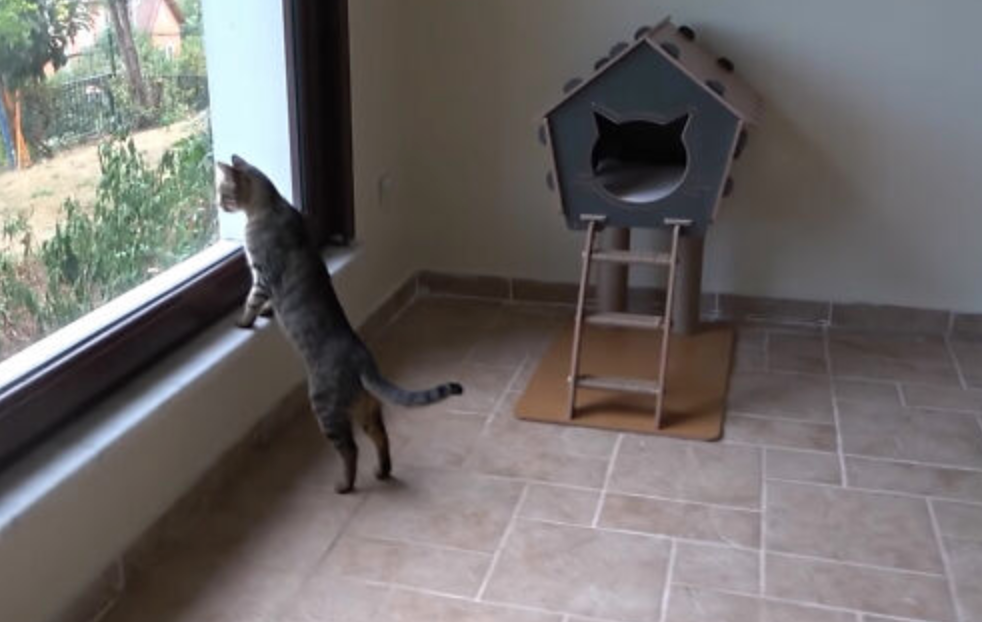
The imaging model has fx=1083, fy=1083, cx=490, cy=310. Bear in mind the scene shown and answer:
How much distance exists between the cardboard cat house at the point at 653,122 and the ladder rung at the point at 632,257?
8 cm

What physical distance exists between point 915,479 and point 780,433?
1.11 ft

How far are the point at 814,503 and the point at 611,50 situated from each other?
1.46 meters

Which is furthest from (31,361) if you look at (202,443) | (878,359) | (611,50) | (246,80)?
(878,359)

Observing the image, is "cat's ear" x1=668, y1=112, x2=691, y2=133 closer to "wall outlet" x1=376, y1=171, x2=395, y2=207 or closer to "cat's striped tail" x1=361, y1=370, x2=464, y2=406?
"wall outlet" x1=376, y1=171, x2=395, y2=207

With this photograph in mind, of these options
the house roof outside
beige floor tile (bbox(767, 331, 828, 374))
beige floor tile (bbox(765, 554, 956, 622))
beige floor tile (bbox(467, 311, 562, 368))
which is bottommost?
beige floor tile (bbox(765, 554, 956, 622))

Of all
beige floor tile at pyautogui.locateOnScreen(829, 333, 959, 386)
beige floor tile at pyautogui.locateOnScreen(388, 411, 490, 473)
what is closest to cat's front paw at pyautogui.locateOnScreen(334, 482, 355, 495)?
beige floor tile at pyautogui.locateOnScreen(388, 411, 490, 473)

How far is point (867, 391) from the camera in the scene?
9.46 feet

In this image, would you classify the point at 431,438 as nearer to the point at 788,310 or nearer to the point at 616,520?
the point at 616,520

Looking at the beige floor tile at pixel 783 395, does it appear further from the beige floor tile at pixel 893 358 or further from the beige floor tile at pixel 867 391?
the beige floor tile at pixel 893 358

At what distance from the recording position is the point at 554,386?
9.53 feet

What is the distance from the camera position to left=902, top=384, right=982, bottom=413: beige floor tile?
2.80m

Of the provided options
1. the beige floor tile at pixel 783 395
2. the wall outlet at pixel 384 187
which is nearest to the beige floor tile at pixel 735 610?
the beige floor tile at pixel 783 395

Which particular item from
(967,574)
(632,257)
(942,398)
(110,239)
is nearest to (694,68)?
(632,257)

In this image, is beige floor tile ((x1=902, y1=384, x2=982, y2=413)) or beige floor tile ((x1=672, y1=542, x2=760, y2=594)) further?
beige floor tile ((x1=902, y1=384, x2=982, y2=413))
